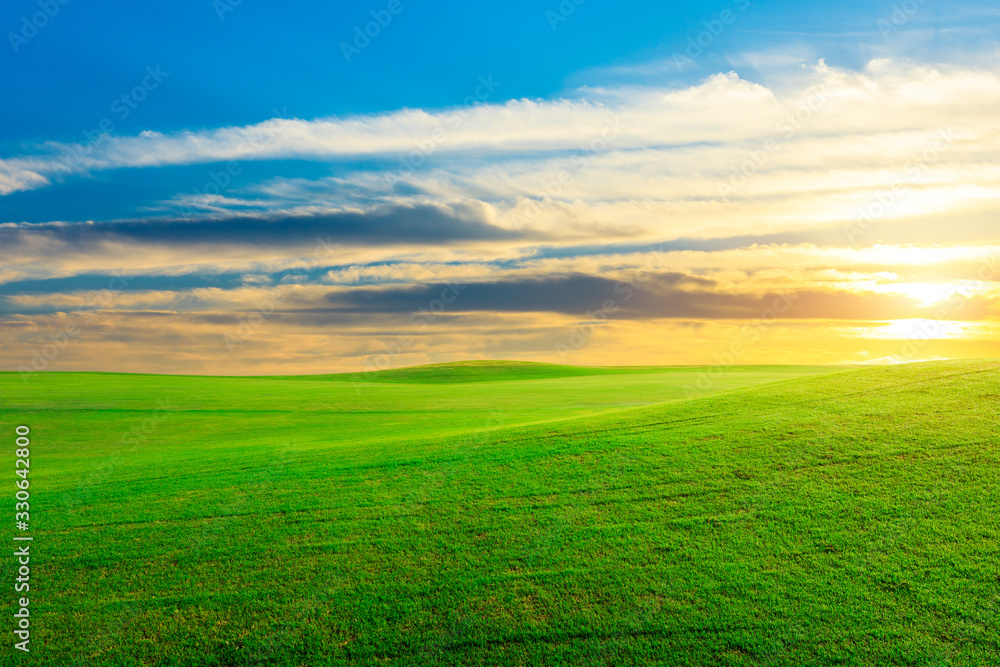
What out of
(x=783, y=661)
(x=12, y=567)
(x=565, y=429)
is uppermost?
(x=565, y=429)

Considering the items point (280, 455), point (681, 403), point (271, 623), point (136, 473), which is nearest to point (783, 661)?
point (271, 623)

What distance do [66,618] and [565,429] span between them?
43.5 ft

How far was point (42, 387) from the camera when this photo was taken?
1961 inches

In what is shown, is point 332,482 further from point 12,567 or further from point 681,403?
point 681,403

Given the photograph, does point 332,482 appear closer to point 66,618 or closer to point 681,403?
point 66,618

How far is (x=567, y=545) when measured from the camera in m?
11.7

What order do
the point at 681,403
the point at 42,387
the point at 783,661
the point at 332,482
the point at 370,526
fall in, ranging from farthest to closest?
the point at 42,387 < the point at 681,403 < the point at 332,482 < the point at 370,526 < the point at 783,661

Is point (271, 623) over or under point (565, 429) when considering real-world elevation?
under

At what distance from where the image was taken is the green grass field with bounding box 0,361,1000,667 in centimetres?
937

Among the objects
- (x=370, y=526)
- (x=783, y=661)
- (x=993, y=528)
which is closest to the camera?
(x=783, y=661)

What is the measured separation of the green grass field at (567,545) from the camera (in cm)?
937

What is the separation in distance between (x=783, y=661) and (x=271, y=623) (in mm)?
8086

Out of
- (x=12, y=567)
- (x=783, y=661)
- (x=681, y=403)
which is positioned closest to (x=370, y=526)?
(x=12, y=567)

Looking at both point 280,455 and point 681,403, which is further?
point 681,403
